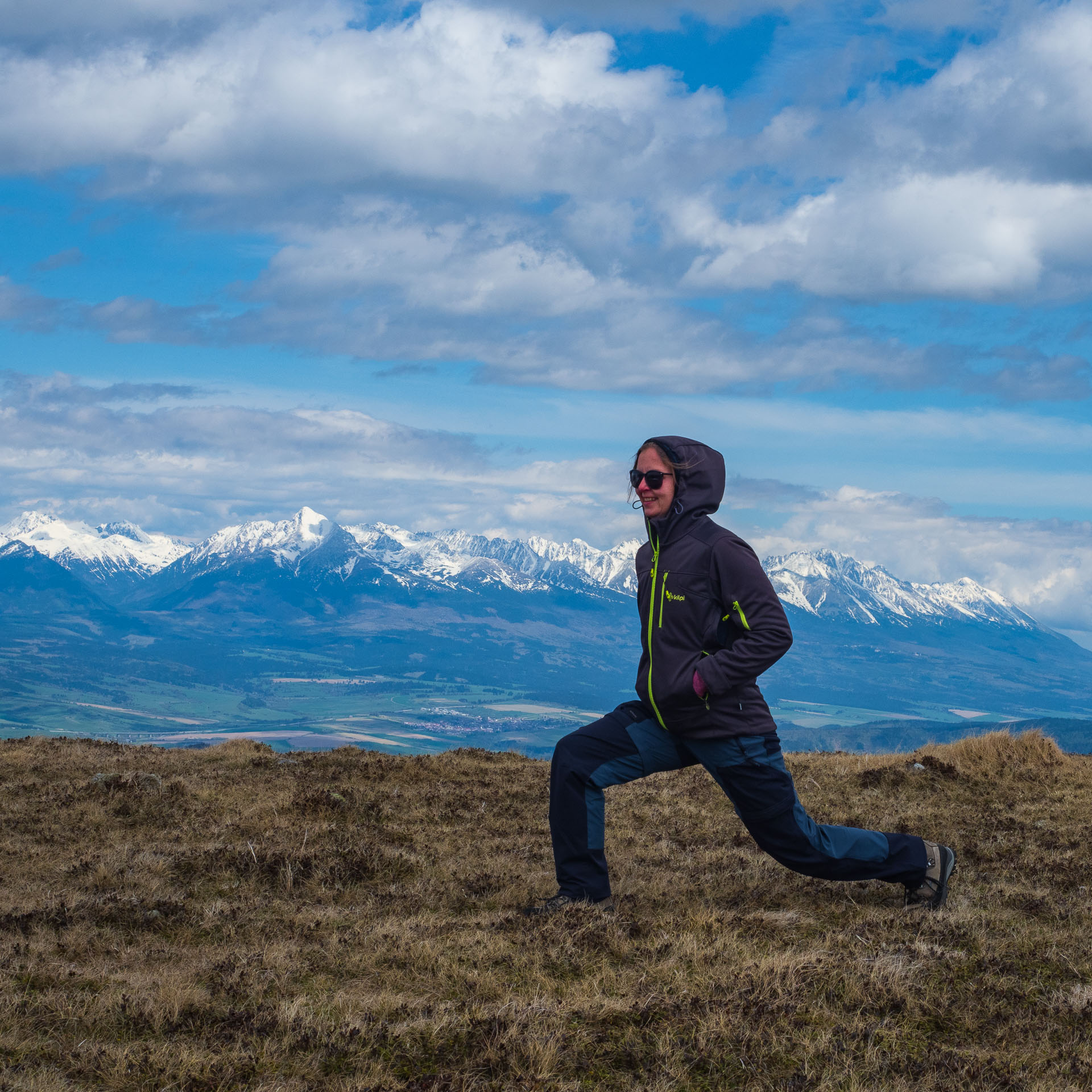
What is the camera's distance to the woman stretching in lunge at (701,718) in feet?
24.9

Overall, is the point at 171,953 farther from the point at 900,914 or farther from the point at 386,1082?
the point at 900,914

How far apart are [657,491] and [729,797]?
9.26 feet

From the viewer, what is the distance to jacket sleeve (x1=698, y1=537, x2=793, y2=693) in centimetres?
738

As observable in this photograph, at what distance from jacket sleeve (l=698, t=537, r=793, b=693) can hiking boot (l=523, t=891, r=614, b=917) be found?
7.88ft

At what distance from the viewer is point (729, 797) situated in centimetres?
841

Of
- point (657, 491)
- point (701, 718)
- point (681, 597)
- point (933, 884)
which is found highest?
point (657, 491)

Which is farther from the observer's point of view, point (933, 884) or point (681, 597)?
point (933, 884)

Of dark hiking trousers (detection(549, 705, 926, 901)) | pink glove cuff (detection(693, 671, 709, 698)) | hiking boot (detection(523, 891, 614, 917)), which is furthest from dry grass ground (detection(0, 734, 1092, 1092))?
pink glove cuff (detection(693, 671, 709, 698))

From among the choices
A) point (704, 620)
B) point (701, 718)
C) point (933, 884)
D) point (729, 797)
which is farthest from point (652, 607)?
point (933, 884)

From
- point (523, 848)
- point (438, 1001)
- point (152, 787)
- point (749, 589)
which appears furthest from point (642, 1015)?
point (152, 787)

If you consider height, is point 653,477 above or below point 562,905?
above

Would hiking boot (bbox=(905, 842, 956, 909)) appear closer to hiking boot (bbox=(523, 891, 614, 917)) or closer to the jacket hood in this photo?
hiking boot (bbox=(523, 891, 614, 917))

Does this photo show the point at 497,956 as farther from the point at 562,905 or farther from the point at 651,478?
the point at 651,478

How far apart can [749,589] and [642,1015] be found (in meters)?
3.25
